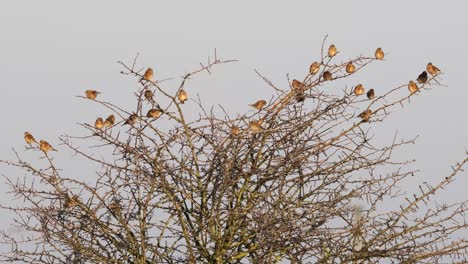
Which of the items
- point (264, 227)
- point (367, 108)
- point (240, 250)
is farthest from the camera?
point (367, 108)

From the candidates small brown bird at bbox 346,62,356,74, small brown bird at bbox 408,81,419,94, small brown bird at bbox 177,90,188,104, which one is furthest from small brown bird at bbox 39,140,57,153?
small brown bird at bbox 408,81,419,94

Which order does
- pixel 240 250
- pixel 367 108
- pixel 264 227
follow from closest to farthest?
pixel 264 227
pixel 240 250
pixel 367 108

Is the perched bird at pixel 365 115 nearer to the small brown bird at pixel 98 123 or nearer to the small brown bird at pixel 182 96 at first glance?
the small brown bird at pixel 182 96

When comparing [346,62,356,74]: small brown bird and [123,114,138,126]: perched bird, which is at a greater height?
[346,62,356,74]: small brown bird

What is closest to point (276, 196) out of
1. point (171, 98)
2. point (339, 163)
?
point (339, 163)

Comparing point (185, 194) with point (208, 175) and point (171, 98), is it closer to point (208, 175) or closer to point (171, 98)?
point (208, 175)

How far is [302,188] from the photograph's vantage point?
6.88 meters

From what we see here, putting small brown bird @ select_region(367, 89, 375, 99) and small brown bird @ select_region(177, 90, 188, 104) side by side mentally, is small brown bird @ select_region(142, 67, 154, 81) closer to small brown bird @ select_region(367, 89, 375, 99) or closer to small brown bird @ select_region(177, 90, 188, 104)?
small brown bird @ select_region(177, 90, 188, 104)

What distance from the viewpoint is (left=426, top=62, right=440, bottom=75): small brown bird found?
731 cm

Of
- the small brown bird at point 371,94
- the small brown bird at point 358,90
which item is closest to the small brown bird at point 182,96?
the small brown bird at point 358,90

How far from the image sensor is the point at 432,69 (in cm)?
742

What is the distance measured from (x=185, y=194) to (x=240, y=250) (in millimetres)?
584

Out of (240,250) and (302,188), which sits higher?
(302,188)

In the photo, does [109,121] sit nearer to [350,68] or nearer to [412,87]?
[350,68]
